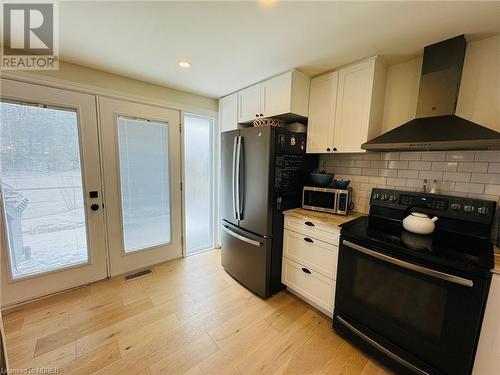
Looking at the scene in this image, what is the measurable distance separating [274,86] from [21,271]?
125 inches

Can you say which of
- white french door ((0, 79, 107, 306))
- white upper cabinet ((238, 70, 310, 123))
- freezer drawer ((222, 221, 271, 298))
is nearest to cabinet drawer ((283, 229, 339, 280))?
freezer drawer ((222, 221, 271, 298))

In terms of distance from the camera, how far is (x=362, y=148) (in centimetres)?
181

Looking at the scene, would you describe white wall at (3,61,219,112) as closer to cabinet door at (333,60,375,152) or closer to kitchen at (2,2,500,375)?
kitchen at (2,2,500,375)

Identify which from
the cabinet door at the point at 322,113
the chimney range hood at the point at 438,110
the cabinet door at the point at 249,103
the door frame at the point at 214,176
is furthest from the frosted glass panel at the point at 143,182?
the chimney range hood at the point at 438,110

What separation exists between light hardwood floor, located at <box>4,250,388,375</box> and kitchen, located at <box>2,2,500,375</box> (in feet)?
0.04

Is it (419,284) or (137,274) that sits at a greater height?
(419,284)

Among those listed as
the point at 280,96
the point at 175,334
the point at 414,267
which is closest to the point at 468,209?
the point at 414,267

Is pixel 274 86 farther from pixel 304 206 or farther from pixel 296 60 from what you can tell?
pixel 304 206

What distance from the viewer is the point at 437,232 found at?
162 cm

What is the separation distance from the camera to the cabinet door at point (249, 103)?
2.44 meters

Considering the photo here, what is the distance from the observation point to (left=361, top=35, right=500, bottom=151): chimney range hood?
53.6 inches

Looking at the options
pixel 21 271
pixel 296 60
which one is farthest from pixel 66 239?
pixel 296 60

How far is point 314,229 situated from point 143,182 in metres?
2.15

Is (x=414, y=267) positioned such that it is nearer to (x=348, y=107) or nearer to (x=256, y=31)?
(x=348, y=107)
